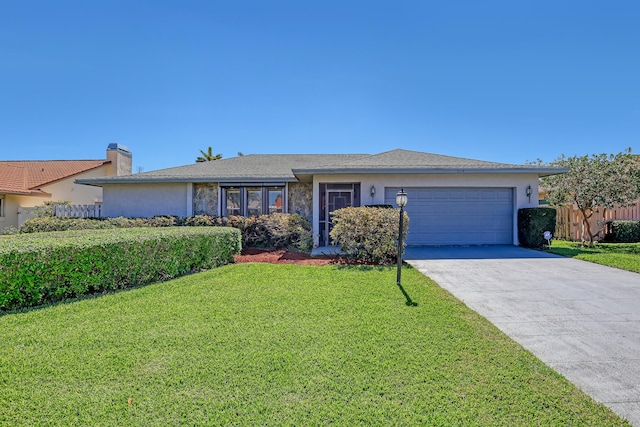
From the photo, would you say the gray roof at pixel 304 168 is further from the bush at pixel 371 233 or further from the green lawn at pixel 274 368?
the green lawn at pixel 274 368

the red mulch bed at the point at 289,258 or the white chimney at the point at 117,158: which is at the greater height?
the white chimney at the point at 117,158

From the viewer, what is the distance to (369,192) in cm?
1085

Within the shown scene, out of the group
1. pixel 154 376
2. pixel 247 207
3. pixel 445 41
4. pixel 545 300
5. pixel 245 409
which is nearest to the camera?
pixel 245 409

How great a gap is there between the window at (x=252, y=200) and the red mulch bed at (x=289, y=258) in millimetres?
3167

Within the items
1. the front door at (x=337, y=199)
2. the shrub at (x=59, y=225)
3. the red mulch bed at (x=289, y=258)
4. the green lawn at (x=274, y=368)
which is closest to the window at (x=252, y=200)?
the front door at (x=337, y=199)

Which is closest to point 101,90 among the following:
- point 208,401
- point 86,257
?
point 86,257

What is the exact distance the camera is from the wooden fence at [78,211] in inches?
512

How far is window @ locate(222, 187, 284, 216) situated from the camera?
12719 millimetres

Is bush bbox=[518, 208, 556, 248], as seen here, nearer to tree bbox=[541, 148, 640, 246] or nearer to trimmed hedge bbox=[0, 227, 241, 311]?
tree bbox=[541, 148, 640, 246]

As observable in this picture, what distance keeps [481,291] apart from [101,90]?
657 inches

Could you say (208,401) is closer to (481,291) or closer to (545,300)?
(481,291)

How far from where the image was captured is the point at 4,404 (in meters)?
2.30

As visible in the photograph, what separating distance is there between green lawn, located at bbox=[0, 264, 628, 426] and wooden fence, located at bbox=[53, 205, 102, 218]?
Result: 10951 millimetres

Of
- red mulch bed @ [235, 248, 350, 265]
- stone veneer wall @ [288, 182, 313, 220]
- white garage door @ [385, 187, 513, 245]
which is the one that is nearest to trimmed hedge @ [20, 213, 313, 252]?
red mulch bed @ [235, 248, 350, 265]
